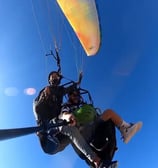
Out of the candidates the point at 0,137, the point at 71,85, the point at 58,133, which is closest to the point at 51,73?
the point at 71,85

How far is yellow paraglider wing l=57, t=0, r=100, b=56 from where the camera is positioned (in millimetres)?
8336

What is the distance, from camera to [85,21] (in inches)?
343

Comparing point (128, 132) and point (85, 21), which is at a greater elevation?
point (85, 21)

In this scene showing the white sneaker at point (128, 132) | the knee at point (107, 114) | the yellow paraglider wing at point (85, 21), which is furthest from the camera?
the yellow paraglider wing at point (85, 21)

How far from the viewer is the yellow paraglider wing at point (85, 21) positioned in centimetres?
834

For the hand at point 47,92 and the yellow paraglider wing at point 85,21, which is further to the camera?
the yellow paraglider wing at point 85,21

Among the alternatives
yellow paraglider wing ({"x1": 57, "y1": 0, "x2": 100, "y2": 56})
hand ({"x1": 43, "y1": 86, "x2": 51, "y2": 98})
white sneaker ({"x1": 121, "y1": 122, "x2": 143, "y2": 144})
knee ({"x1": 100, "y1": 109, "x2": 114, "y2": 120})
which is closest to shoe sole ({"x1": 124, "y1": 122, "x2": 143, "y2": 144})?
white sneaker ({"x1": 121, "y1": 122, "x2": 143, "y2": 144})

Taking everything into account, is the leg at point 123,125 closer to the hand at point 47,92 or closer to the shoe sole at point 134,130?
the shoe sole at point 134,130

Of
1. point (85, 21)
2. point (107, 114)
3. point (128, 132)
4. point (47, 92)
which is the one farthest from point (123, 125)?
point (85, 21)

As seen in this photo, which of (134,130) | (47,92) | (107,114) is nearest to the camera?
(107,114)

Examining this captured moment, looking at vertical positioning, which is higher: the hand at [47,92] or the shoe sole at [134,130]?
the hand at [47,92]

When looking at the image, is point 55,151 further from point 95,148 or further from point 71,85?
point 71,85

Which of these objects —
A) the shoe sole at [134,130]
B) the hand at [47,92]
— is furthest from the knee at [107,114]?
the hand at [47,92]

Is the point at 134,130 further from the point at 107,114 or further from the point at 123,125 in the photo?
the point at 107,114
